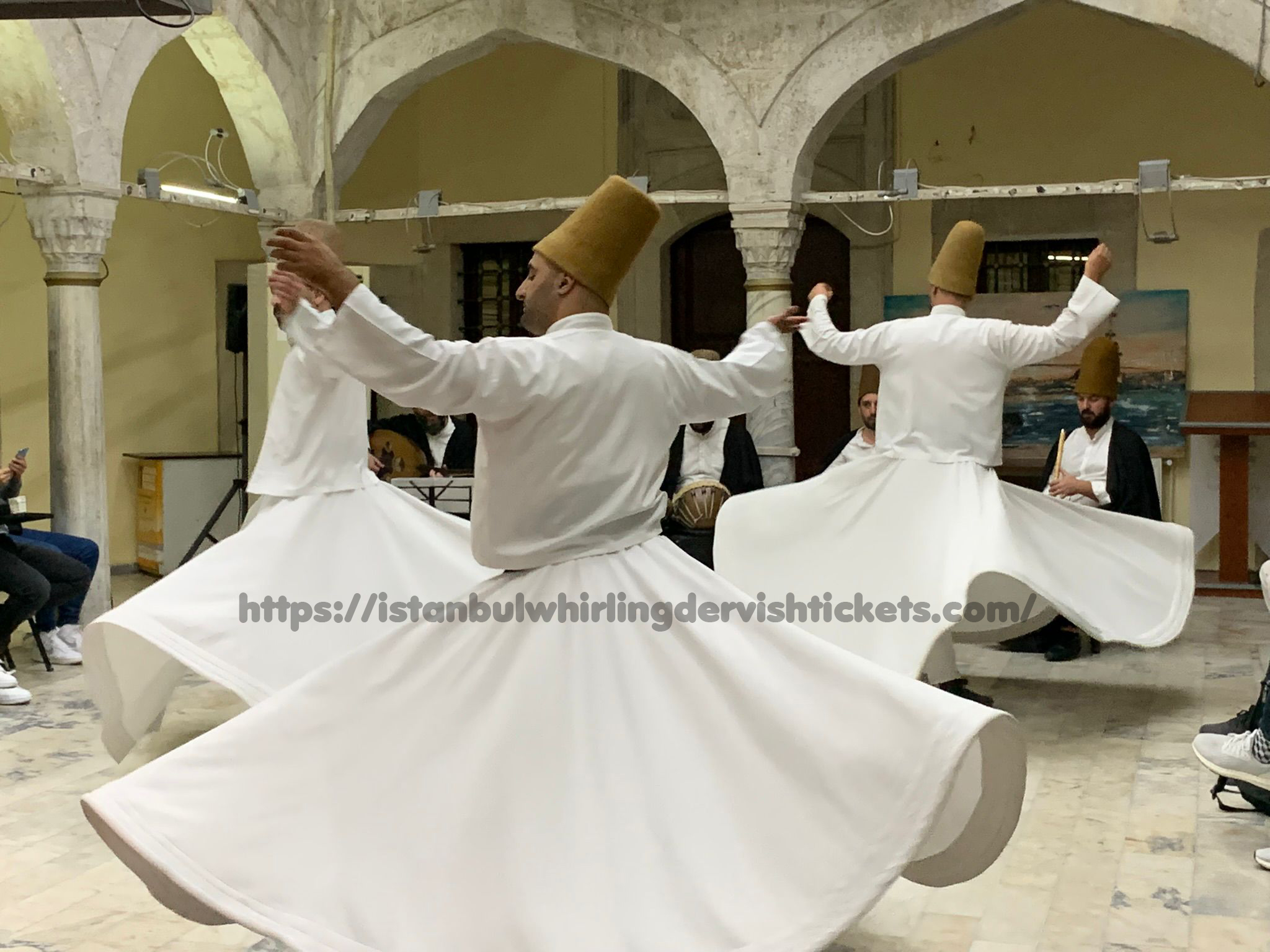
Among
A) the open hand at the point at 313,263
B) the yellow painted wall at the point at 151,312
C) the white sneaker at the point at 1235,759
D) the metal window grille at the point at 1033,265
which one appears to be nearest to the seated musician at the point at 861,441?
the metal window grille at the point at 1033,265

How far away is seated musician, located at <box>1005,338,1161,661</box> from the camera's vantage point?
747cm

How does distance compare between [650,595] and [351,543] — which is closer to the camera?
[650,595]

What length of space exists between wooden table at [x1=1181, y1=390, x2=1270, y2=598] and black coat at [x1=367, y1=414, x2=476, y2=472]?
Answer: 181 inches

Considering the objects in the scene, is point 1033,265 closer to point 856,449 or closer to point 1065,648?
point 856,449

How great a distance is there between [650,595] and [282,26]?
24.4 feet

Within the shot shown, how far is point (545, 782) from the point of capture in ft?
9.24

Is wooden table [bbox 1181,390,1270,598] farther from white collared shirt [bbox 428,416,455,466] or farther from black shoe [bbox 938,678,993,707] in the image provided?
white collared shirt [bbox 428,416,455,466]

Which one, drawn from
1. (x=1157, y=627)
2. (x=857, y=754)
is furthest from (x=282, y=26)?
(x=857, y=754)

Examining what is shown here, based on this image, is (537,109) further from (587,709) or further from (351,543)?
(587,709)

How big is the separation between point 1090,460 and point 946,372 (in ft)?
7.70

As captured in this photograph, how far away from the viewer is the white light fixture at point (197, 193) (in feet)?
28.2

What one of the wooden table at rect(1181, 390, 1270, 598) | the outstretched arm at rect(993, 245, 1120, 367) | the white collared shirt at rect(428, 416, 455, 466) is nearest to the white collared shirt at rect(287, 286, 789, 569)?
the outstretched arm at rect(993, 245, 1120, 367)

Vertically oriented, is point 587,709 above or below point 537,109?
below

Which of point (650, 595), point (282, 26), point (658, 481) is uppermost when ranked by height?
point (282, 26)
